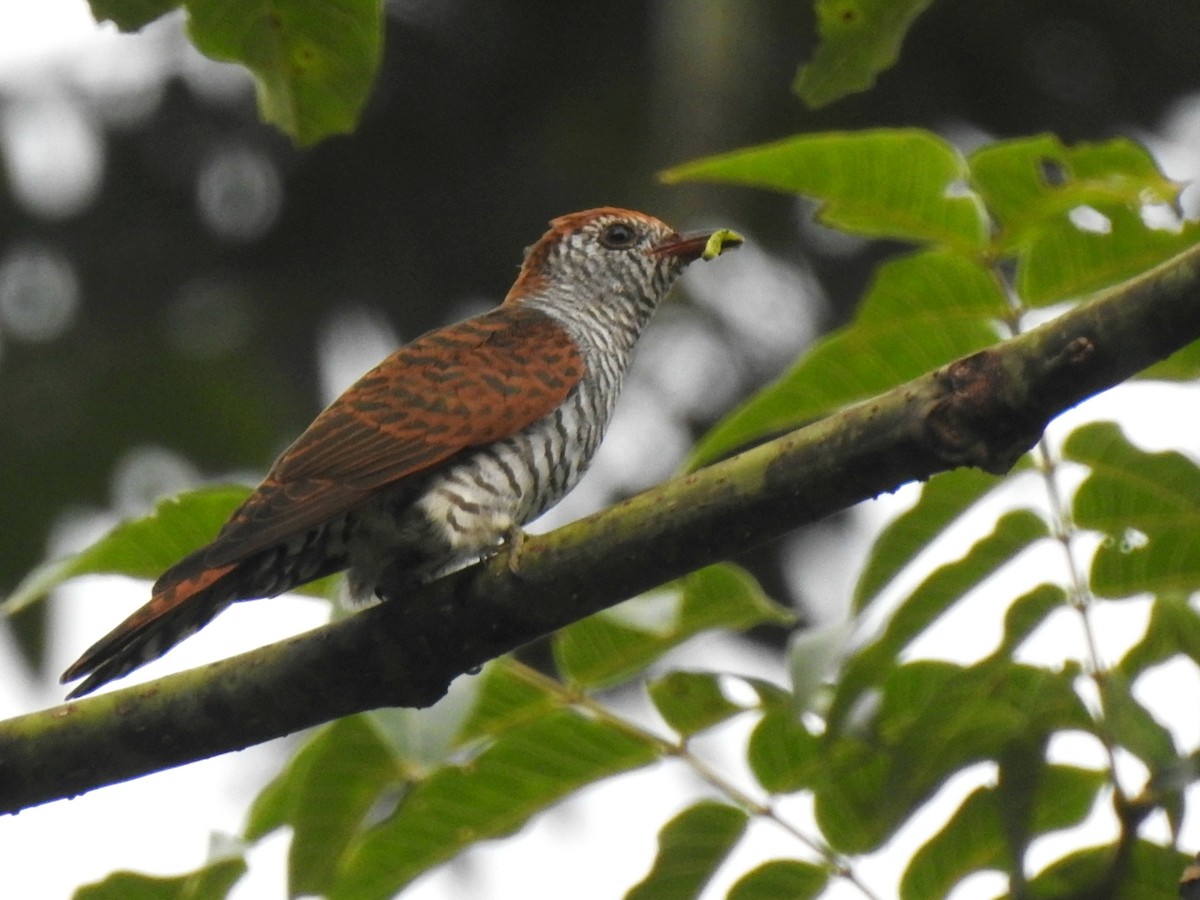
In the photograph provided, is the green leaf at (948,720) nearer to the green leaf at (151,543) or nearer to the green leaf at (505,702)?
the green leaf at (505,702)

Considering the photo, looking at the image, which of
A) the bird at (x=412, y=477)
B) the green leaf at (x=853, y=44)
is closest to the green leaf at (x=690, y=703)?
the bird at (x=412, y=477)

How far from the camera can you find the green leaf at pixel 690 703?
8.93 ft

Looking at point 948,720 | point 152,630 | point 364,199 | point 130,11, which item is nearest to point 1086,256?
point 948,720

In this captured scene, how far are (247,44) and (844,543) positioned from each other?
22.6 feet

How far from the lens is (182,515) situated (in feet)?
9.84

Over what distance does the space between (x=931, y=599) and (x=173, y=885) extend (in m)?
1.21

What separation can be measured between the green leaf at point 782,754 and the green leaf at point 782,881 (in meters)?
0.14

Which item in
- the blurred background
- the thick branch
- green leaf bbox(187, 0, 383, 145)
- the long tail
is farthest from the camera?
the blurred background

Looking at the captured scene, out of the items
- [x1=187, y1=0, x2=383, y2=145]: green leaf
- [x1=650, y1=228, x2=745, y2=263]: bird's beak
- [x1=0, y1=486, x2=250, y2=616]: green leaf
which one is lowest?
[x1=650, y1=228, x2=745, y2=263]: bird's beak

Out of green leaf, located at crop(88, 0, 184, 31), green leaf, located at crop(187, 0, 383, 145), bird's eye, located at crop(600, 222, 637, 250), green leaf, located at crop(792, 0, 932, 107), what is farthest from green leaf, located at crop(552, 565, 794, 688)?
bird's eye, located at crop(600, 222, 637, 250)

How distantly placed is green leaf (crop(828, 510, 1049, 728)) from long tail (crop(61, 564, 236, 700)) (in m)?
1.08

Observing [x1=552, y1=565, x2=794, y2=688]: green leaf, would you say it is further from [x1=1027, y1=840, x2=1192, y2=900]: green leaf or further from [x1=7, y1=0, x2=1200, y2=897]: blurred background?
[x1=7, y1=0, x2=1200, y2=897]: blurred background

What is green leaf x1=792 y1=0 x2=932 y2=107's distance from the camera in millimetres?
2324

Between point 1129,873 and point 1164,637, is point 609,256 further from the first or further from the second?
point 1129,873
